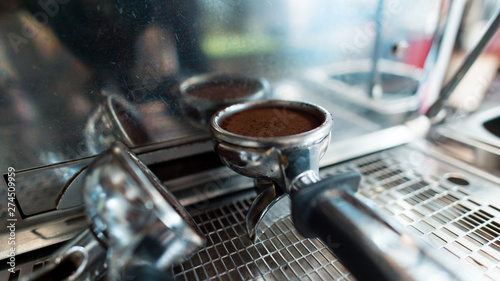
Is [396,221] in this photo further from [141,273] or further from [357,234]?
[141,273]

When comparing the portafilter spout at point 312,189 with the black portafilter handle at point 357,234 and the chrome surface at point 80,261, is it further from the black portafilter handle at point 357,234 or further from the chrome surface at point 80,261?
the chrome surface at point 80,261

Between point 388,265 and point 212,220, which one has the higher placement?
point 388,265

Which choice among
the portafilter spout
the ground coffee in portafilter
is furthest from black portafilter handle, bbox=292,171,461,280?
the ground coffee in portafilter

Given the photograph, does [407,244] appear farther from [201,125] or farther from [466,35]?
[466,35]

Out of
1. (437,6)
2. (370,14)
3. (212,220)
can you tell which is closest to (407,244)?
(212,220)

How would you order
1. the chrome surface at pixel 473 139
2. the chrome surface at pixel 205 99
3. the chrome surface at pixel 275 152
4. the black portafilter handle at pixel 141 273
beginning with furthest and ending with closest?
1. the chrome surface at pixel 473 139
2. the chrome surface at pixel 205 99
3. the chrome surface at pixel 275 152
4. the black portafilter handle at pixel 141 273

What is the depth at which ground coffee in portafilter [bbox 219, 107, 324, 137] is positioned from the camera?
52 cm

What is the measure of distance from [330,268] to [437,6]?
31.9 inches

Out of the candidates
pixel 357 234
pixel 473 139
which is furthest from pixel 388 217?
pixel 473 139

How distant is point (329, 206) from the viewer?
0.44m

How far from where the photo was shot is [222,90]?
0.67 m

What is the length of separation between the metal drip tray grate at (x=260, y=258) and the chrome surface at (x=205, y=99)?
23cm

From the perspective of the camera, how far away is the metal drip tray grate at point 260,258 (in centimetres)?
50

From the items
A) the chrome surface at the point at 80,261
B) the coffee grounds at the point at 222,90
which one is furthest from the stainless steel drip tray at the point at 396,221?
the coffee grounds at the point at 222,90
